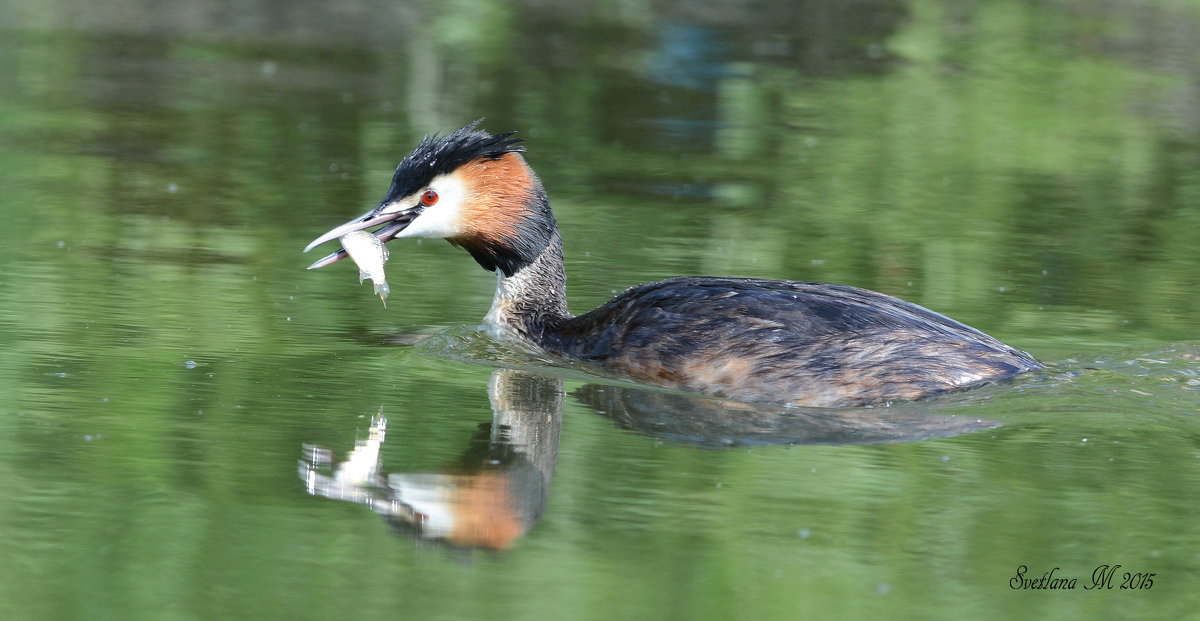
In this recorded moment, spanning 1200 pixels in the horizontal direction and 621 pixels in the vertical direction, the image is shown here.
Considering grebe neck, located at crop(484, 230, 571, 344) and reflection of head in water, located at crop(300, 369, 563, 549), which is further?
grebe neck, located at crop(484, 230, 571, 344)

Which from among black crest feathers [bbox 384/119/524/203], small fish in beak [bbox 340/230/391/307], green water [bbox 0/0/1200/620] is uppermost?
black crest feathers [bbox 384/119/524/203]

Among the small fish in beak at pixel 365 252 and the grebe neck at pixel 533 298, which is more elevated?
the small fish in beak at pixel 365 252

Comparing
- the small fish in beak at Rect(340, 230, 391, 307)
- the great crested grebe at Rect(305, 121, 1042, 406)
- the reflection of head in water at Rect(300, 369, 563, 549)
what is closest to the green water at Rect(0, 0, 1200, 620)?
the reflection of head in water at Rect(300, 369, 563, 549)

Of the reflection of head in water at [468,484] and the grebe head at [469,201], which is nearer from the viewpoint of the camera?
the reflection of head in water at [468,484]

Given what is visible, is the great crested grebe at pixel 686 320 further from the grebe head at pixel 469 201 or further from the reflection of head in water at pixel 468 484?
the reflection of head in water at pixel 468 484

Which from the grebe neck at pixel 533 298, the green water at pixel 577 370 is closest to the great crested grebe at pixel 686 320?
the grebe neck at pixel 533 298

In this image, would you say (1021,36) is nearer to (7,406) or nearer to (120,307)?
(120,307)

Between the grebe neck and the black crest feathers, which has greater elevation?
the black crest feathers

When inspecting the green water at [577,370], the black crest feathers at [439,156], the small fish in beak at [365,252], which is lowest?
the green water at [577,370]

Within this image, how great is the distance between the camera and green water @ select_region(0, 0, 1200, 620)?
5.23 meters

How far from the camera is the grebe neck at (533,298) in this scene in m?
8.14

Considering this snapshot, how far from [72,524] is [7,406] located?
1.41m

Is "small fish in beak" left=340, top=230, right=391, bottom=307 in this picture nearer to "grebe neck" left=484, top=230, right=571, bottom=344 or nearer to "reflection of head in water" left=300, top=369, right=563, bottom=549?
"grebe neck" left=484, top=230, right=571, bottom=344

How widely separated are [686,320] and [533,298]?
1.07 m
